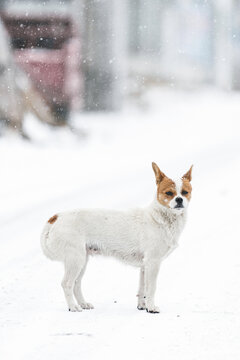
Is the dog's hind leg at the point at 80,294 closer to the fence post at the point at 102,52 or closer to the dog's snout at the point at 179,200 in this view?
the dog's snout at the point at 179,200

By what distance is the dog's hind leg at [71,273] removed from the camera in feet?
19.0

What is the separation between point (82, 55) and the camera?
2259 centimetres

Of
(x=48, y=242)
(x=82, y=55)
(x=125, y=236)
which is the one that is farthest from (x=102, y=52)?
(x=48, y=242)

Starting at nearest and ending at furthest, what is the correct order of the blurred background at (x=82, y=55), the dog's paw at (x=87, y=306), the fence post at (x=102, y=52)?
the dog's paw at (x=87, y=306), the blurred background at (x=82, y=55), the fence post at (x=102, y=52)

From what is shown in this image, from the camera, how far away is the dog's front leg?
588 centimetres

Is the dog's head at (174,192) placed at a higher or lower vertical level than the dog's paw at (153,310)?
higher

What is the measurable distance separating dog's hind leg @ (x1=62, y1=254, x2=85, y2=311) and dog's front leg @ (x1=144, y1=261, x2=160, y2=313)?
20.0 inches

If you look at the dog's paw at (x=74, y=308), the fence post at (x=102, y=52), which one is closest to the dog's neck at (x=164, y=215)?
the dog's paw at (x=74, y=308)

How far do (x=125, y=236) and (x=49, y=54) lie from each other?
14875 millimetres

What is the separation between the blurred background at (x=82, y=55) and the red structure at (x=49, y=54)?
26 mm

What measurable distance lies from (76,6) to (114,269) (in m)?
15.8

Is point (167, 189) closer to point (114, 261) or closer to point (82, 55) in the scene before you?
point (114, 261)

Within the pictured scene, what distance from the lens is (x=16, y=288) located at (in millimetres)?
6574

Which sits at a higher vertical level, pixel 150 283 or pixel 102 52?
pixel 102 52
